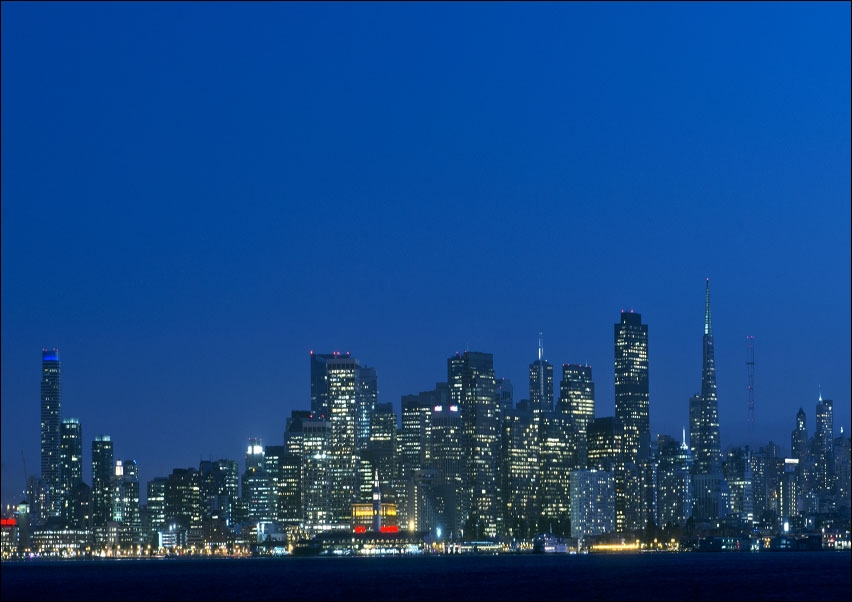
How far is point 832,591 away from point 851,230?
257 ft

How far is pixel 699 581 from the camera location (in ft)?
630

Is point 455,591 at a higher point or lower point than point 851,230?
lower

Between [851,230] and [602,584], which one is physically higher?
[851,230]

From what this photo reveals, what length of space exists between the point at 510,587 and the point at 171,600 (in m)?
40.6

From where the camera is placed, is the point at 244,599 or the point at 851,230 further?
the point at 244,599

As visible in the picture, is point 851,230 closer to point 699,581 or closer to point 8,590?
point 699,581

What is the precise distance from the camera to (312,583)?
198 m

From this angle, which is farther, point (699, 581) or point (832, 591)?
point (699, 581)

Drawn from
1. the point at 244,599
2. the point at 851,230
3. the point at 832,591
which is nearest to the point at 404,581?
the point at 244,599

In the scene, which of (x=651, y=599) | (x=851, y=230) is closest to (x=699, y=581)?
(x=651, y=599)

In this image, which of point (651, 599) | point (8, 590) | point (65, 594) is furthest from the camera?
point (8, 590)

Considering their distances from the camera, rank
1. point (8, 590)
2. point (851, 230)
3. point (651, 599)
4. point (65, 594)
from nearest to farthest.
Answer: point (851, 230)
point (651, 599)
point (65, 594)
point (8, 590)

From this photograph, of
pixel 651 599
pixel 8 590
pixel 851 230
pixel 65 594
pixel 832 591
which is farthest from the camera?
pixel 8 590

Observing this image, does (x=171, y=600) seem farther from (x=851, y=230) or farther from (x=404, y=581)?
(x=851, y=230)
